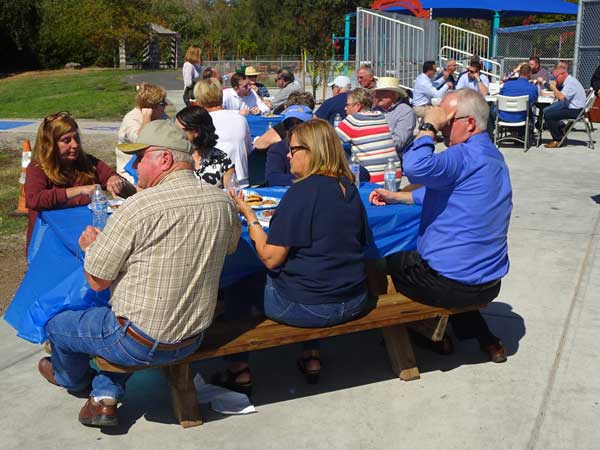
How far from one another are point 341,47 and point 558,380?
164ft

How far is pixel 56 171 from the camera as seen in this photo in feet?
14.5

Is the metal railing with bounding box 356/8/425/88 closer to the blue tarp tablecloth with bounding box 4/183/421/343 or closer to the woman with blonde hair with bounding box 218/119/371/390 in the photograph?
the blue tarp tablecloth with bounding box 4/183/421/343

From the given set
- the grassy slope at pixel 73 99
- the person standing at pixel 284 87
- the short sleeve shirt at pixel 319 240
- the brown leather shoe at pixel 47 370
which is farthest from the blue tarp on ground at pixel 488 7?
the brown leather shoe at pixel 47 370

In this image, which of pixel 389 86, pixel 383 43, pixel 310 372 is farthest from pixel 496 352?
pixel 383 43

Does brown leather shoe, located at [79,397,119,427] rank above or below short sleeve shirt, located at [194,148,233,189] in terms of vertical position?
below

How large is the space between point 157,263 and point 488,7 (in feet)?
73.3

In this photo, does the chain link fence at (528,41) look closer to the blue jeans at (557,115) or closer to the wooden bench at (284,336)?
the blue jeans at (557,115)

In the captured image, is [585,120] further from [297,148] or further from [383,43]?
[297,148]

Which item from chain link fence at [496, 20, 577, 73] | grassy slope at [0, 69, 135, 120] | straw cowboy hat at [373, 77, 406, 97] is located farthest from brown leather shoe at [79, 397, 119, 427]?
chain link fence at [496, 20, 577, 73]

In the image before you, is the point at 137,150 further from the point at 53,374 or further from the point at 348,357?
the point at 348,357

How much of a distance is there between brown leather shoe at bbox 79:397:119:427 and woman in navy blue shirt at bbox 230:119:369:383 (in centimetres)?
86

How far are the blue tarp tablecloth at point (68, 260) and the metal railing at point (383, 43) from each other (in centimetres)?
1163

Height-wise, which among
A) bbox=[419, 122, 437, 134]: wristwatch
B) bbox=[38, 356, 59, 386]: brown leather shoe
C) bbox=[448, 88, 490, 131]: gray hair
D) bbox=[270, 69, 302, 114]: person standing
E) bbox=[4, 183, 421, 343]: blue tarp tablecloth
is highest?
bbox=[448, 88, 490, 131]: gray hair

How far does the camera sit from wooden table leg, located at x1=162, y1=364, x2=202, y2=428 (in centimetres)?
357
